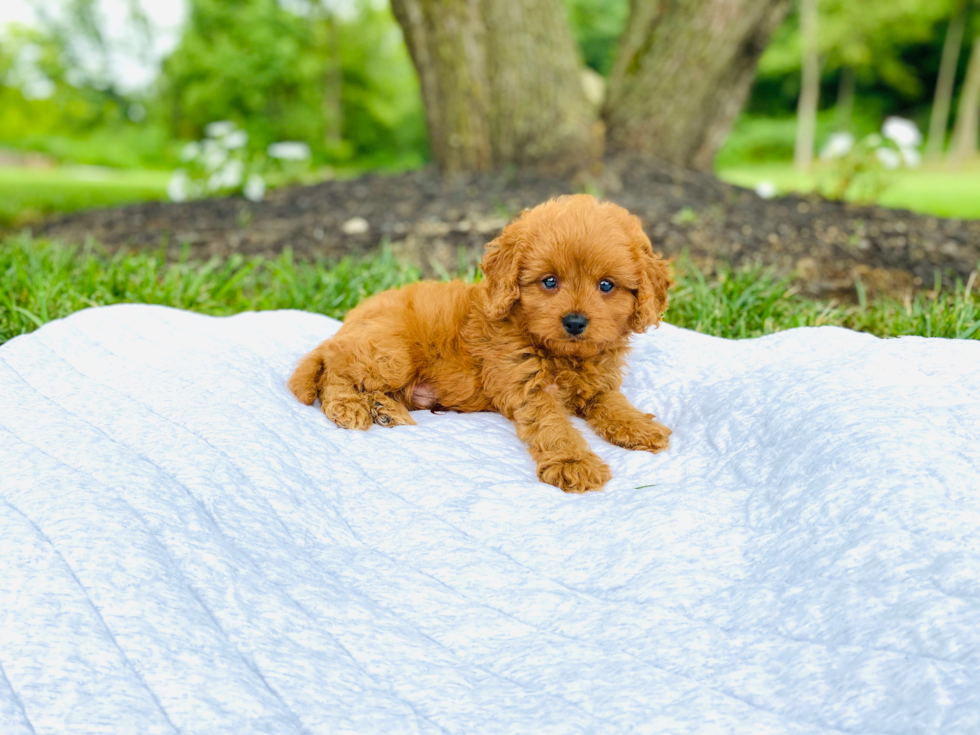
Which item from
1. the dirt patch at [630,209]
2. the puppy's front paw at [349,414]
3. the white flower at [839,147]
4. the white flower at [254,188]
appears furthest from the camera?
the white flower at [254,188]

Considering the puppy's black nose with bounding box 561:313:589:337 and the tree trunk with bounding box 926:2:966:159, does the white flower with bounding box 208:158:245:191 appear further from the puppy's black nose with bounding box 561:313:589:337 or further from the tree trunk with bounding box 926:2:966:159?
the tree trunk with bounding box 926:2:966:159

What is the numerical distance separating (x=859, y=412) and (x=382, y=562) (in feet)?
5.13

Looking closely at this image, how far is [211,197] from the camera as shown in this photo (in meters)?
8.45

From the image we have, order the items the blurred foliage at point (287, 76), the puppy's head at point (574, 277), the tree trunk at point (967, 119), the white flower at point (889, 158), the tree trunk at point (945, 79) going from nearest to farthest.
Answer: the puppy's head at point (574, 277) < the white flower at point (889, 158) < the blurred foliage at point (287, 76) < the tree trunk at point (967, 119) < the tree trunk at point (945, 79)

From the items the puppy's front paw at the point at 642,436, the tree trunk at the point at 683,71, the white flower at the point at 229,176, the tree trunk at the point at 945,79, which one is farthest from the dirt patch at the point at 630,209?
the tree trunk at the point at 945,79

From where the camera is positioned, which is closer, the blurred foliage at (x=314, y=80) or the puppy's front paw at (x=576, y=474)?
the puppy's front paw at (x=576, y=474)

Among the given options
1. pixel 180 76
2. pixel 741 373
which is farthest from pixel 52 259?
pixel 180 76

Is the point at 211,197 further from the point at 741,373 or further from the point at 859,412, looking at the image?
the point at 859,412

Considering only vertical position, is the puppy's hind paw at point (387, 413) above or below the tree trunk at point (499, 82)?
below

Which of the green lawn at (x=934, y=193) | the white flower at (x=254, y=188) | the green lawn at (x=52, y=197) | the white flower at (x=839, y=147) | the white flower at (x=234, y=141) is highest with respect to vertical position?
the white flower at (x=839, y=147)

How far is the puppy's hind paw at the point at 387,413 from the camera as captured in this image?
3.08 metres

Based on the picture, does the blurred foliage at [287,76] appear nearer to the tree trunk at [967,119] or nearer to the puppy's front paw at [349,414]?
the tree trunk at [967,119]

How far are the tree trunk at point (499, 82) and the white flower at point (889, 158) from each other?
2487 millimetres

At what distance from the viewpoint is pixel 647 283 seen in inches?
114
